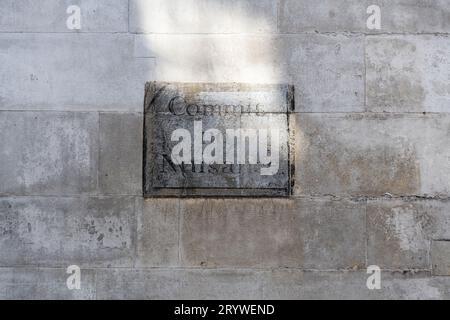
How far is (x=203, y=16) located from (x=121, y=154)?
184cm

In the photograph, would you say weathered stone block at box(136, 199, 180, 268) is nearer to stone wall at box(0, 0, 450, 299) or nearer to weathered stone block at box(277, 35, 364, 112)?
stone wall at box(0, 0, 450, 299)

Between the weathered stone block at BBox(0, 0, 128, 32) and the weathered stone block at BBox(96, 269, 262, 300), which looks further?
the weathered stone block at BBox(0, 0, 128, 32)

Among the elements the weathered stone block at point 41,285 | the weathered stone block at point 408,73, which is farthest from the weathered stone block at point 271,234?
the weathered stone block at point 408,73

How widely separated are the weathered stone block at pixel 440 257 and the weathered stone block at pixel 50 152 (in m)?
3.91

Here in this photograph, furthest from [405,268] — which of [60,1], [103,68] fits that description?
[60,1]

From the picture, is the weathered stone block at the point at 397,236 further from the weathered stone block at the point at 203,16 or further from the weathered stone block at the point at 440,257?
the weathered stone block at the point at 203,16

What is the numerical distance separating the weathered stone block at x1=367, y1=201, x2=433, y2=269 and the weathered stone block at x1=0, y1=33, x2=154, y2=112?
3046 mm

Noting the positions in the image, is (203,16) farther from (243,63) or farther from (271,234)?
(271,234)

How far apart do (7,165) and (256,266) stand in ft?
10.0

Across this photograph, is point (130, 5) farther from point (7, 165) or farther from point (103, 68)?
point (7, 165)

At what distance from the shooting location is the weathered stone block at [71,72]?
503 cm

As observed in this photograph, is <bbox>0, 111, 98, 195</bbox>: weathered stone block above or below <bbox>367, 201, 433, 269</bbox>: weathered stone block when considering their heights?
above

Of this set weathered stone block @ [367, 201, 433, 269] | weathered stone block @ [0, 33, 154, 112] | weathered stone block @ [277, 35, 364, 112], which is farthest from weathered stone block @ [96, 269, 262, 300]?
weathered stone block @ [277, 35, 364, 112]

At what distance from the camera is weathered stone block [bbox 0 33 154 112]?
5.03 meters
